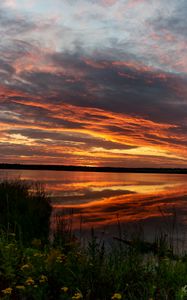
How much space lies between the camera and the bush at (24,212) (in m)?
16.3

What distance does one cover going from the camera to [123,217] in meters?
24.4

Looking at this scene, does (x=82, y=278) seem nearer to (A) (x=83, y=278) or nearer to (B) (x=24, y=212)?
(A) (x=83, y=278)

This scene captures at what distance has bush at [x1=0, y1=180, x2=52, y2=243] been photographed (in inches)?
642

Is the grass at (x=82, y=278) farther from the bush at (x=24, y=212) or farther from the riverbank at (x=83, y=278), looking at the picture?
the bush at (x=24, y=212)

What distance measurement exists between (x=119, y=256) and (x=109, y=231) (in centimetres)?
952

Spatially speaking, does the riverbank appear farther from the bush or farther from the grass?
the bush

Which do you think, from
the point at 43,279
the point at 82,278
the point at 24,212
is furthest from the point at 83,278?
the point at 24,212

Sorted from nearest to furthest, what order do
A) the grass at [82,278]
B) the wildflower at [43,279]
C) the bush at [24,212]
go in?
1. the wildflower at [43,279]
2. the grass at [82,278]
3. the bush at [24,212]

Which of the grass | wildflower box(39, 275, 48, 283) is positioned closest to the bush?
the grass

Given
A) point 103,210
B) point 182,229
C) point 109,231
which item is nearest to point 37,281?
point 109,231

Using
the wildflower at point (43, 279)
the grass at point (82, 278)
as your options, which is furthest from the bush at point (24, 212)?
the wildflower at point (43, 279)

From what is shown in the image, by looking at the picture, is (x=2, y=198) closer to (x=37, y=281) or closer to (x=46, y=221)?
(x=46, y=221)

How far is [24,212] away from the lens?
20438 mm

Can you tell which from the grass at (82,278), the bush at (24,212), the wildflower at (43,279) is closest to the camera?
the wildflower at (43,279)
